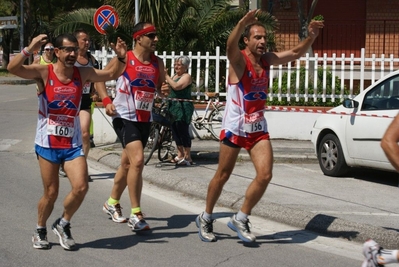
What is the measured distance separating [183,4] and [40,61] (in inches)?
358

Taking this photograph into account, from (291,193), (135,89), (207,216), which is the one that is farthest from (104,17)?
(207,216)

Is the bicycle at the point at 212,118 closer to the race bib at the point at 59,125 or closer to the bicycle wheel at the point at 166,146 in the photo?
the bicycle wheel at the point at 166,146

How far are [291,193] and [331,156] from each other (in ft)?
5.64


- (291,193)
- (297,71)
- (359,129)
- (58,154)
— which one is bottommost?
(291,193)

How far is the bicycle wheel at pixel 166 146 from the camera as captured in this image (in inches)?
472

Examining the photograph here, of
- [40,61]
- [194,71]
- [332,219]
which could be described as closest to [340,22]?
[194,71]

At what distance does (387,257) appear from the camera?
5.22m

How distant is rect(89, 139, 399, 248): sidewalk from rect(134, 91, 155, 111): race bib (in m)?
1.85

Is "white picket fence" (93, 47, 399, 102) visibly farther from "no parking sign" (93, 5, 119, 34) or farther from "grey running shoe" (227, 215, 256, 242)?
"grey running shoe" (227, 215, 256, 242)

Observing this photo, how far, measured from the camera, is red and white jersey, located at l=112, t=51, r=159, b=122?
7988mm

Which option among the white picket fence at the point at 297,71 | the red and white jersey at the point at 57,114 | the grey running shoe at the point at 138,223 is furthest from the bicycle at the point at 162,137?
the red and white jersey at the point at 57,114

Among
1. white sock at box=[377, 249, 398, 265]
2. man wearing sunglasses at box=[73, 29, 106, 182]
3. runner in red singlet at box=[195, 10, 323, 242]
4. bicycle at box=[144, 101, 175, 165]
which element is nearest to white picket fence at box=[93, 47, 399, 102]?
bicycle at box=[144, 101, 175, 165]

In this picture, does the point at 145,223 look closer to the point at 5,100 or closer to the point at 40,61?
the point at 40,61

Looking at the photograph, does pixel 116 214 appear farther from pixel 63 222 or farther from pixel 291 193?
pixel 291 193
